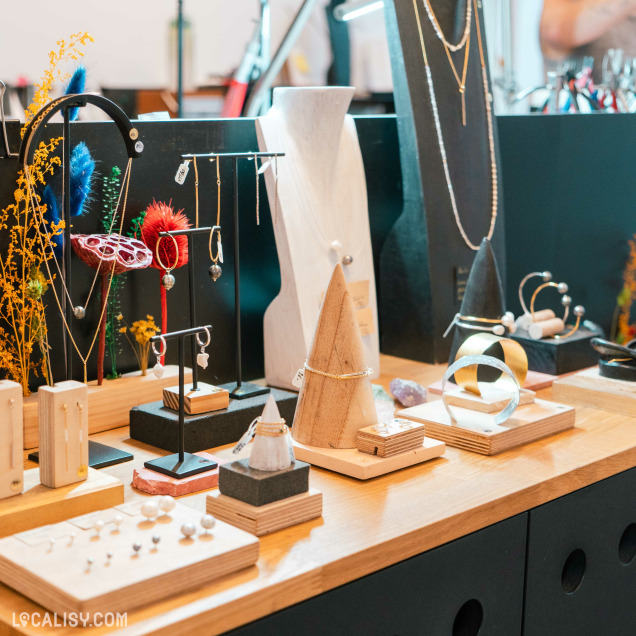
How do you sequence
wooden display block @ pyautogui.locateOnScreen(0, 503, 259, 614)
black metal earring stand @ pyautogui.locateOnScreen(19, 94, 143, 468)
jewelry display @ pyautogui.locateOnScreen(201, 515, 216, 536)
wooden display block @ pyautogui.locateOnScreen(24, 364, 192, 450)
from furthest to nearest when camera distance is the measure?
wooden display block @ pyautogui.locateOnScreen(24, 364, 192, 450), black metal earring stand @ pyautogui.locateOnScreen(19, 94, 143, 468), jewelry display @ pyautogui.locateOnScreen(201, 515, 216, 536), wooden display block @ pyautogui.locateOnScreen(0, 503, 259, 614)

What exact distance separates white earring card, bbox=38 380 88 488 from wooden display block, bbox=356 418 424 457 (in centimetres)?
34

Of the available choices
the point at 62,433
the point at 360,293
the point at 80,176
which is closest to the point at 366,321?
the point at 360,293

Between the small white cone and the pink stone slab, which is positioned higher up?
the small white cone

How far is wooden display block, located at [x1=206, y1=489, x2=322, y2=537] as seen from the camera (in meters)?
0.93

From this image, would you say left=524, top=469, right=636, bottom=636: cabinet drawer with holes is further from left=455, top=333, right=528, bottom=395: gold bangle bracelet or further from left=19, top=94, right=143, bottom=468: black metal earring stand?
left=19, top=94, right=143, bottom=468: black metal earring stand

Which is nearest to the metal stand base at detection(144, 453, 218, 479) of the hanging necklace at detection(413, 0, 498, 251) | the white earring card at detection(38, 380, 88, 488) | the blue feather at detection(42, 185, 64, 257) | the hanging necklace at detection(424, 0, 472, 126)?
the white earring card at detection(38, 380, 88, 488)

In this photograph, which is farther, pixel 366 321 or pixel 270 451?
pixel 366 321

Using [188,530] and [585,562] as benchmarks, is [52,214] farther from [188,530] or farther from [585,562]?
[585,562]

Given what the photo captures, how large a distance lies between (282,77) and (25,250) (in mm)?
1365

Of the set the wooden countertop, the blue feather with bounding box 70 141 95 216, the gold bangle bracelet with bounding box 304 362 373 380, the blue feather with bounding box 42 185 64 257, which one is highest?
the blue feather with bounding box 70 141 95 216

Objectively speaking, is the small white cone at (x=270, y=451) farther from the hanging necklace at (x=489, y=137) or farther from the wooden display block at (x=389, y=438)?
the hanging necklace at (x=489, y=137)

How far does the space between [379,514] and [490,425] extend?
31cm

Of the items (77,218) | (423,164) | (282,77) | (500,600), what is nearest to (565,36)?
(282,77)

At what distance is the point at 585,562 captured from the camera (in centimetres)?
121
